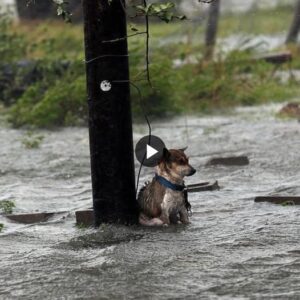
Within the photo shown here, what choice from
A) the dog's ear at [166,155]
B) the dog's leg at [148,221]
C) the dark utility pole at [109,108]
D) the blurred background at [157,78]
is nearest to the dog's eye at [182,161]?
the dog's ear at [166,155]

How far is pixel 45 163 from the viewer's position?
13367 mm

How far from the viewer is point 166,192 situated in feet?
27.2

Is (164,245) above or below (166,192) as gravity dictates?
below

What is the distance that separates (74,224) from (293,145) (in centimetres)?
550

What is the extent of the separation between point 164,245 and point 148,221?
641 mm

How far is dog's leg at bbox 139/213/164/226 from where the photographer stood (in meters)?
8.37

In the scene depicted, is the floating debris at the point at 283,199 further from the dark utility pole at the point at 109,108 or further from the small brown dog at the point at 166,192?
the dark utility pole at the point at 109,108

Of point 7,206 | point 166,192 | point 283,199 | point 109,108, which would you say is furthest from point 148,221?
point 7,206

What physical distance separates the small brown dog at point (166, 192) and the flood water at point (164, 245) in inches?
5.4

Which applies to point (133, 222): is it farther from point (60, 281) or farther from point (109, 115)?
point (60, 281)

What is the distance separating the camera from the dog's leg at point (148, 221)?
837cm

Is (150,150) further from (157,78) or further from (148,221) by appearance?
(157,78)

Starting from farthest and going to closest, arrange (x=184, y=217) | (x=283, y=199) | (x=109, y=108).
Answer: (x=283, y=199) < (x=184, y=217) < (x=109, y=108)

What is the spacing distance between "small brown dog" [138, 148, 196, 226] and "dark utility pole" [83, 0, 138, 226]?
189mm
